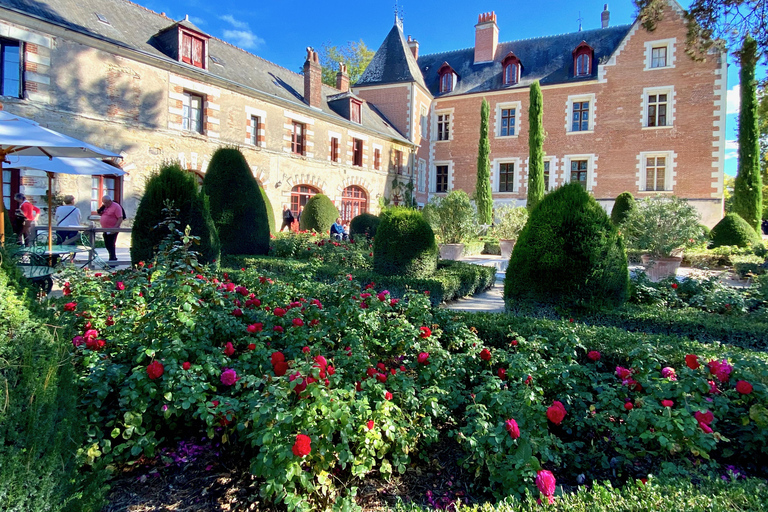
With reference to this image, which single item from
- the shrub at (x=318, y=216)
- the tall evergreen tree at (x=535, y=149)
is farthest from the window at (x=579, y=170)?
the shrub at (x=318, y=216)

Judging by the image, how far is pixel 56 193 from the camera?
36.9 feet

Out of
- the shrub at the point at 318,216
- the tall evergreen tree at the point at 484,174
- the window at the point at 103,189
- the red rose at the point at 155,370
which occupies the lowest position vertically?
the red rose at the point at 155,370

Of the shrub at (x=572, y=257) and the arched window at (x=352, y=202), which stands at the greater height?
the arched window at (x=352, y=202)

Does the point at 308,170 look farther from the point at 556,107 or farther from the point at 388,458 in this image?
the point at 388,458

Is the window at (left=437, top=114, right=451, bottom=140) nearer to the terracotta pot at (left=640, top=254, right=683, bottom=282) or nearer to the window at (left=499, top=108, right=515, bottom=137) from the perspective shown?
the window at (left=499, top=108, right=515, bottom=137)

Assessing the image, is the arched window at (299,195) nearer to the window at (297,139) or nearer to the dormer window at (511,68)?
the window at (297,139)

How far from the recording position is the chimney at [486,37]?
25016mm

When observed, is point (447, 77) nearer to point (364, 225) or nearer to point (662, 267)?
point (364, 225)

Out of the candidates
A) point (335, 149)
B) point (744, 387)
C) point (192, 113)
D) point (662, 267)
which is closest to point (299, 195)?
point (335, 149)

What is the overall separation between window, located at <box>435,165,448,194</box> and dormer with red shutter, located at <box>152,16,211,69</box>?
15.2 meters

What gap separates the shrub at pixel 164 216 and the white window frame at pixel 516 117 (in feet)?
67.4

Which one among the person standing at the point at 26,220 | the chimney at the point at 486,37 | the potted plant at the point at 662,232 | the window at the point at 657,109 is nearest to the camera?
the person standing at the point at 26,220

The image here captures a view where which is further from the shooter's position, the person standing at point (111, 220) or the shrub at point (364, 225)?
the shrub at point (364, 225)

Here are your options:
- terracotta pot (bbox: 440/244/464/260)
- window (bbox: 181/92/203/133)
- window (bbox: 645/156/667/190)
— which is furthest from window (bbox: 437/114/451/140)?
terracotta pot (bbox: 440/244/464/260)
